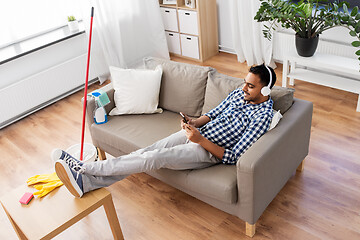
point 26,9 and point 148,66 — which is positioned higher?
point 26,9

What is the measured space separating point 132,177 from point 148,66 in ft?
2.94

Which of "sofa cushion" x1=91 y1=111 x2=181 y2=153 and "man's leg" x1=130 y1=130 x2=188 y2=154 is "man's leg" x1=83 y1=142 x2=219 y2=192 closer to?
"man's leg" x1=130 y1=130 x2=188 y2=154

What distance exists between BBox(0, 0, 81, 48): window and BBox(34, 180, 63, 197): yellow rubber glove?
2.16 meters

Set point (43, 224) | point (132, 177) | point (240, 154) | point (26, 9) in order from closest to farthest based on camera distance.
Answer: point (43, 224)
point (240, 154)
point (132, 177)
point (26, 9)

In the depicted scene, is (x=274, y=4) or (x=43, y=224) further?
(x=274, y=4)

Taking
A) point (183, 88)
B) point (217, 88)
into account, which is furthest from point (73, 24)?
point (217, 88)

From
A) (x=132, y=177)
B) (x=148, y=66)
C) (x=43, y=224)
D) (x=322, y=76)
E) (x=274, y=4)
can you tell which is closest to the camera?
(x=43, y=224)

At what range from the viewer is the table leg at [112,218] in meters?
2.18

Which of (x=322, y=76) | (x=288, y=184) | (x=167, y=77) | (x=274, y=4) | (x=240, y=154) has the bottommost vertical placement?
(x=288, y=184)

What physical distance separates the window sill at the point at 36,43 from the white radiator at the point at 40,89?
0.24 m

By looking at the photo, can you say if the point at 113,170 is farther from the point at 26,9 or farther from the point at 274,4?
the point at 26,9

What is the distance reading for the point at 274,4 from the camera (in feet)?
10.7

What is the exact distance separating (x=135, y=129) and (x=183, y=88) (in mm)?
466

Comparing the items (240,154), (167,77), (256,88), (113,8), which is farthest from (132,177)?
(113,8)
